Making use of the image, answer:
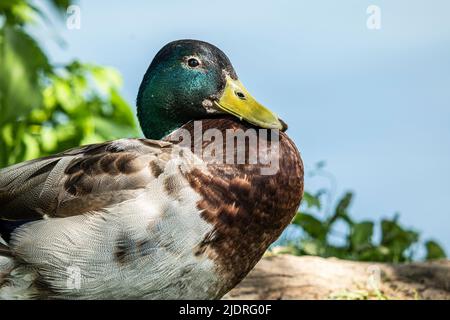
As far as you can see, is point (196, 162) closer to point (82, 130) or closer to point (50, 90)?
point (82, 130)

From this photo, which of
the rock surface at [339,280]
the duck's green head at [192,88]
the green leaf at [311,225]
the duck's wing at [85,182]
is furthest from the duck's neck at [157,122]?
the green leaf at [311,225]

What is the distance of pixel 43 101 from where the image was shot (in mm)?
5047

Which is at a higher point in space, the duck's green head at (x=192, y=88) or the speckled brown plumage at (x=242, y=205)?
the duck's green head at (x=192, y=88)

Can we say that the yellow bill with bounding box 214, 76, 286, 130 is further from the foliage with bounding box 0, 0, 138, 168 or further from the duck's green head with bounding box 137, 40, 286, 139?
the foliage with bounding box 0, 0, 138, 168

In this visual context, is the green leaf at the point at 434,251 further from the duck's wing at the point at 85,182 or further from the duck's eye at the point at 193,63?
the duck's wing at the point at 85,182

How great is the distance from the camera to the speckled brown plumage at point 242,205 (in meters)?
3.32

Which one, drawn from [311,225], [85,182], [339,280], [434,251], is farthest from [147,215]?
[434,251]

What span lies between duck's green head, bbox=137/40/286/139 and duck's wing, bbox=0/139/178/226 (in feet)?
1.06

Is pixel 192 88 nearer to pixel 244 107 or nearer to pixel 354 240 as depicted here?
pixel 244 107

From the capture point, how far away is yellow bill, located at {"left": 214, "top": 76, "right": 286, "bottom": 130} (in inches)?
142

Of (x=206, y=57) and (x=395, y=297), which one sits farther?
(x=395, y=297)

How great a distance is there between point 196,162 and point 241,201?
222 mm
